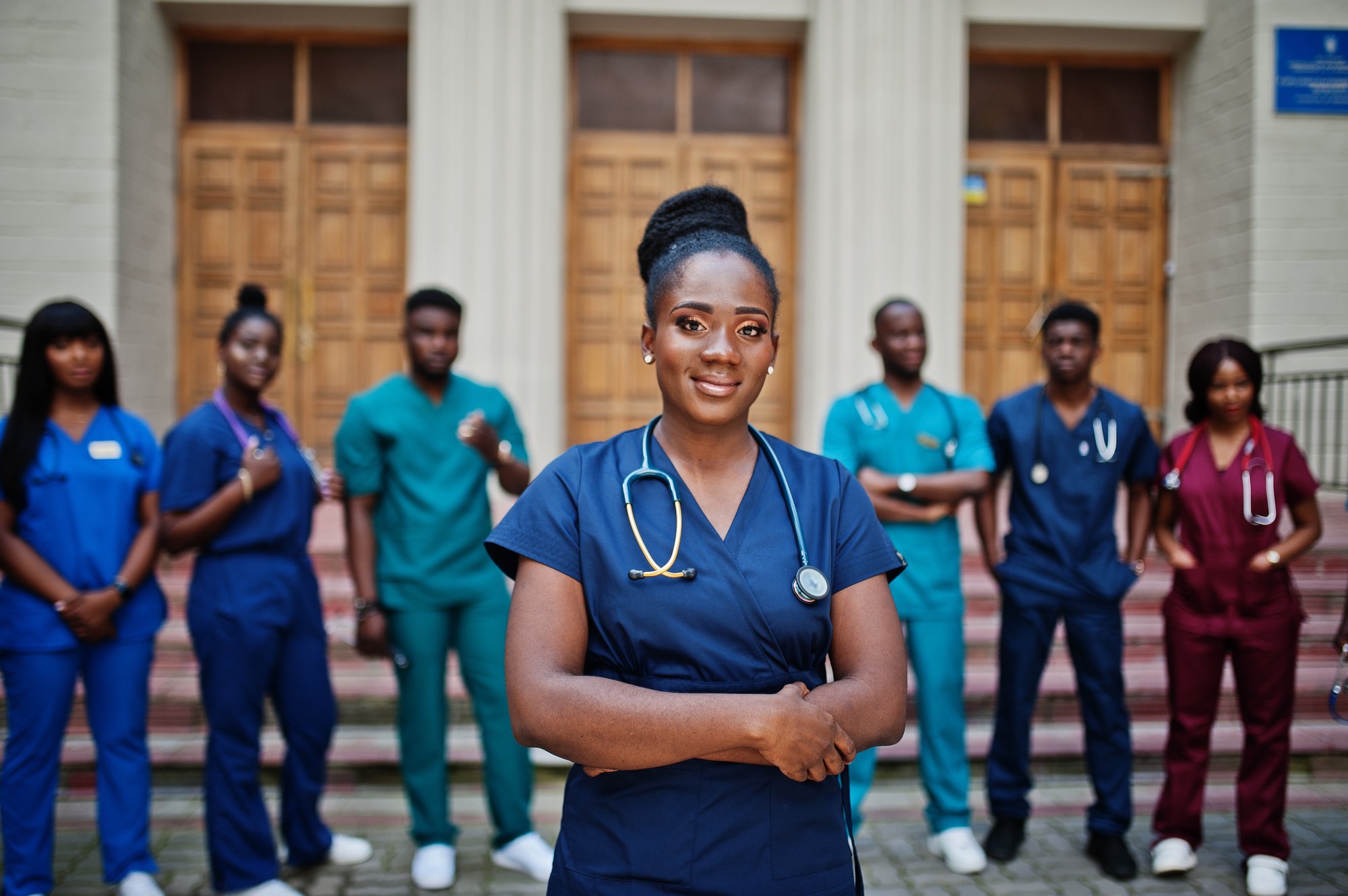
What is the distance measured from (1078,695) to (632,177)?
5610mm

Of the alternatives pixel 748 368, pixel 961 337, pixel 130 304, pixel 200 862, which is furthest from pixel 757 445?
pixel 130 304

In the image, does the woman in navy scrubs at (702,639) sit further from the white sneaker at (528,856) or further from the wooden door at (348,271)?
the wooden door at (348,271)

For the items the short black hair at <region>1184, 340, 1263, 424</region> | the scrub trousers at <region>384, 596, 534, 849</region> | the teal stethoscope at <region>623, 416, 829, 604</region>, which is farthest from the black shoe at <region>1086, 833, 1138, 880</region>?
the teal stethoscope at <region>623, 416, 829, 604</region>

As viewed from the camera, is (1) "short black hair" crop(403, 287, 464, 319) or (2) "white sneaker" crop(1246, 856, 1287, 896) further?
(1) "short black hair" crop(403, 287, 464, 319)

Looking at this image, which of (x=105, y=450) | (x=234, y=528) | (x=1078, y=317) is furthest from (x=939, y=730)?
(x=105, y=450)

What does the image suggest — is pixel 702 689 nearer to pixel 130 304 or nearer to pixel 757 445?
pixel 757 445

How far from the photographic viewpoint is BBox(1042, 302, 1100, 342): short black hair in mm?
4102

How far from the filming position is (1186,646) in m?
3.92

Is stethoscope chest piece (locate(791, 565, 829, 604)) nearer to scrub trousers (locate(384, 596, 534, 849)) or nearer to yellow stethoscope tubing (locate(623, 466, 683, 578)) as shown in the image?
yellow stethoscope tubing (locate(623, 466, 683, 578))

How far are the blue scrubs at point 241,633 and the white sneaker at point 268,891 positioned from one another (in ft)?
0.08

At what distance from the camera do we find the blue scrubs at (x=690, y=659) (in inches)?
66.1

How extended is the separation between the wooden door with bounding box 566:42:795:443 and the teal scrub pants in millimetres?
4402

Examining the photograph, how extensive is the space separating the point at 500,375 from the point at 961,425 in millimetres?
4268

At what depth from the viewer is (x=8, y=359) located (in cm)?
684
